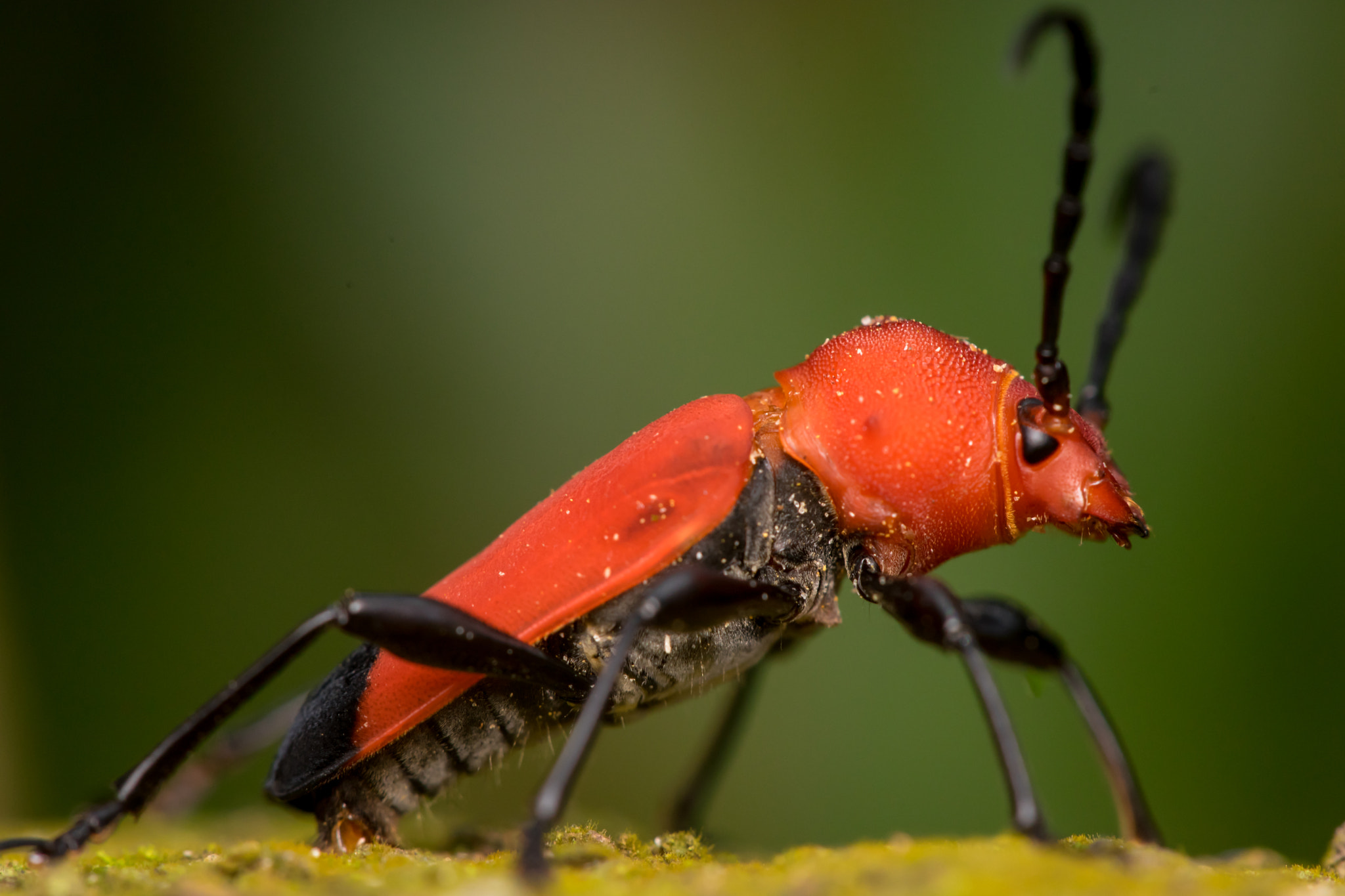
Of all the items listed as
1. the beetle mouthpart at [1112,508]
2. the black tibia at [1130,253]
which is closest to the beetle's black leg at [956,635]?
the beetle mouthpart at [1112,508]

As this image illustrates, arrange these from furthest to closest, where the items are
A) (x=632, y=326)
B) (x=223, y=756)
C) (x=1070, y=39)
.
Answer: (x=632, y=326) → (x=223, y=756) → (x=1070, y=39)

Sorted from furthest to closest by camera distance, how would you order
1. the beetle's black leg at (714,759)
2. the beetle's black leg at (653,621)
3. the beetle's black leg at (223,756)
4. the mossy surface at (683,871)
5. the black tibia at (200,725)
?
the beetle's black leg at (223,756), the beetle's black leg at (714,759), the black tibia at (200,725), the beetle's black leg at (653,621), the mossy surface at (683,871)

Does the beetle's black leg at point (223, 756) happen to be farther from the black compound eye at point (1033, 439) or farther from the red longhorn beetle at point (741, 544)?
the black compound eye at point (1033, 439)

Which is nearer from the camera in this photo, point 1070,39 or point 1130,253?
point 1070,39

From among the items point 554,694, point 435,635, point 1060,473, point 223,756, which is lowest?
point 223,756

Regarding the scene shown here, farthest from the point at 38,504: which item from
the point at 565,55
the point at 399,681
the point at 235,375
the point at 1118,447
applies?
the point at 1118,447

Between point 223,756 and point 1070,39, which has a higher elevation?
point 1070,39

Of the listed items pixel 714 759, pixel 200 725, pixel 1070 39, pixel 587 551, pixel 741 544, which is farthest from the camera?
pixel 714 759

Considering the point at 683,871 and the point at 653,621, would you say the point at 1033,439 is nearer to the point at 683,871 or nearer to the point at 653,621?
the point at 653,621

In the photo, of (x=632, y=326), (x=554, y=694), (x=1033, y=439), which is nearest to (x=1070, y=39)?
(x=1033, y=439)
